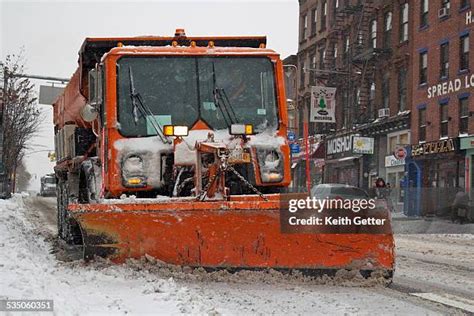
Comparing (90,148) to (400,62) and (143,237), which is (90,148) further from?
(400,62)

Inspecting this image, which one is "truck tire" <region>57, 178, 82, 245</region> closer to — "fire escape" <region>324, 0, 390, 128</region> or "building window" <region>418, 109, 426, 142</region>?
"building window" <region>418, 109, 426, 142</region>

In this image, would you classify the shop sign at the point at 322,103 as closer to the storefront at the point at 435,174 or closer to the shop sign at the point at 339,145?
the shop sign at the point at 339,145

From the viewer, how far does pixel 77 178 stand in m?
11.0

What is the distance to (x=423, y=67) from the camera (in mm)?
31219

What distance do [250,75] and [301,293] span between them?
3153 mm

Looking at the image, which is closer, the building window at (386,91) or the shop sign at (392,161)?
the shop sign at (392,161)

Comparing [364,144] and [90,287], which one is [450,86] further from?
[90,287]

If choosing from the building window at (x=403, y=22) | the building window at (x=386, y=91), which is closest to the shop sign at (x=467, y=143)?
the building window at (x=386, y=91)

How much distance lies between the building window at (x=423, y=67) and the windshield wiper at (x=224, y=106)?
23.9 m

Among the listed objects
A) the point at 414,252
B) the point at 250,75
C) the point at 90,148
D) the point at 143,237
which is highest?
the point at 250,75

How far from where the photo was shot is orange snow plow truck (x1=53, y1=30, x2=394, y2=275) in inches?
286

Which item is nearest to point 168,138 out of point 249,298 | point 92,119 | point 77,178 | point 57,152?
point 92,119

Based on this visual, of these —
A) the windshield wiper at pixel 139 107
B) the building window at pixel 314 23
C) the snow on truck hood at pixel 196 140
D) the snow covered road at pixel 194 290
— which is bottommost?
the snow covered road at pixel 194 290

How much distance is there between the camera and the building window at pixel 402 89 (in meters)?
32.9
